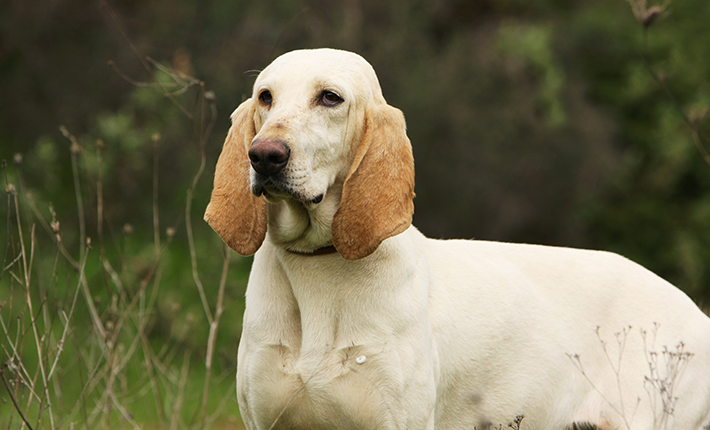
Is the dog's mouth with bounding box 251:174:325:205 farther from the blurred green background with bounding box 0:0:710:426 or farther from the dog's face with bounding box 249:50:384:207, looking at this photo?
the blurred green background with bounding box 0:0:710:426

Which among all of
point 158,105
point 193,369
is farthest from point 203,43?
point 193,369

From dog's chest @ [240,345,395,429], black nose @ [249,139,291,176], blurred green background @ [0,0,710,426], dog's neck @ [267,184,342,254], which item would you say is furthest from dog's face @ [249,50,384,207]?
blurred green background @ [0,0,710,426]

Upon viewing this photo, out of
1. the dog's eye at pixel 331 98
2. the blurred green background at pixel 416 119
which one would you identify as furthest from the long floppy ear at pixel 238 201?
the blurred green background at pixel 416 119

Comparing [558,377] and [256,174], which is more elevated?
[256,174]

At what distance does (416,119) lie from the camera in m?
9.67

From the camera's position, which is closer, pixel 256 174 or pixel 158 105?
pixel 256 174

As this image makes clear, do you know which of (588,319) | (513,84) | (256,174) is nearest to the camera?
(256,174)

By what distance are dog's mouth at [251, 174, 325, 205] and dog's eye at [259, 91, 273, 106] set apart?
1.22ft

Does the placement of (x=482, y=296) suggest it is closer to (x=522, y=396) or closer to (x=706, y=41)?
(x=522, y=396)

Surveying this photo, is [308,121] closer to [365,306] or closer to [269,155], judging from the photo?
[269,155]

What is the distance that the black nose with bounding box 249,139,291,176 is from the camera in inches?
95.3

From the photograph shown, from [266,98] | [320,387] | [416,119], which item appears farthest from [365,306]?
[416,119]

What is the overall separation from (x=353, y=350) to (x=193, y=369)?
4581mm

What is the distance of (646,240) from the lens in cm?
1292
